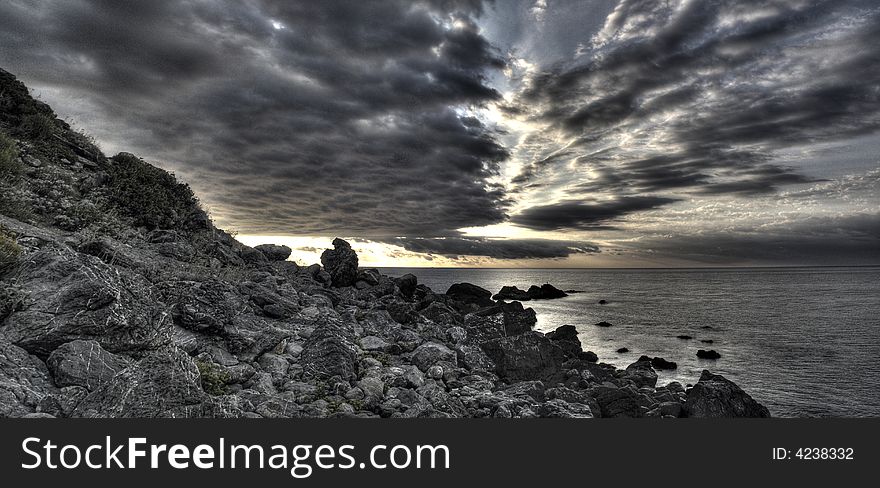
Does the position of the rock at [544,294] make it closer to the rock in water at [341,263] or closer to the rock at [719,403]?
the rock in water at [341,263]

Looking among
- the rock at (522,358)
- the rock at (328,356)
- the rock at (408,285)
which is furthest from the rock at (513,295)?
→ the rock at (328,356)

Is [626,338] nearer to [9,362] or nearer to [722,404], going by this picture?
[722,404]

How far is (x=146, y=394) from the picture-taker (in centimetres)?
620

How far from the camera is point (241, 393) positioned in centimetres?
841

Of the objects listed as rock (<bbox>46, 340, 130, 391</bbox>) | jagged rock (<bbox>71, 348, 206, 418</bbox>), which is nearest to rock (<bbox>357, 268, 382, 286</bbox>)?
rock (<bbox>46, 340, 130, 391</bbox>)

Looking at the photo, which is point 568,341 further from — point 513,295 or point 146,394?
point 513,295

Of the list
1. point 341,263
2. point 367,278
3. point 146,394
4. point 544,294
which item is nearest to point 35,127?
point 341,263

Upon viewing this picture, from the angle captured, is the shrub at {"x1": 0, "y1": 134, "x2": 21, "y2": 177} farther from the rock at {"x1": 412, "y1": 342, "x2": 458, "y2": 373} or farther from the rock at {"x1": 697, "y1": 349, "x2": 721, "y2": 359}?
the rock at {"x1": 697, "y1": 349, "x2": 721, "y2": 359}

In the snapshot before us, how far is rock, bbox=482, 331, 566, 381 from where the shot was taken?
51.6ft

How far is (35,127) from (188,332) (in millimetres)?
14568

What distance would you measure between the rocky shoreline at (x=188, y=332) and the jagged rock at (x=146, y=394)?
0.02 metres

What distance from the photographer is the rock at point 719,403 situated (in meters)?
16.2

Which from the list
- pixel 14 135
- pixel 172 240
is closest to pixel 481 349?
pixel 172 240

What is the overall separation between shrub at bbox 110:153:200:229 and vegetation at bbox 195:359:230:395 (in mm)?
10843
